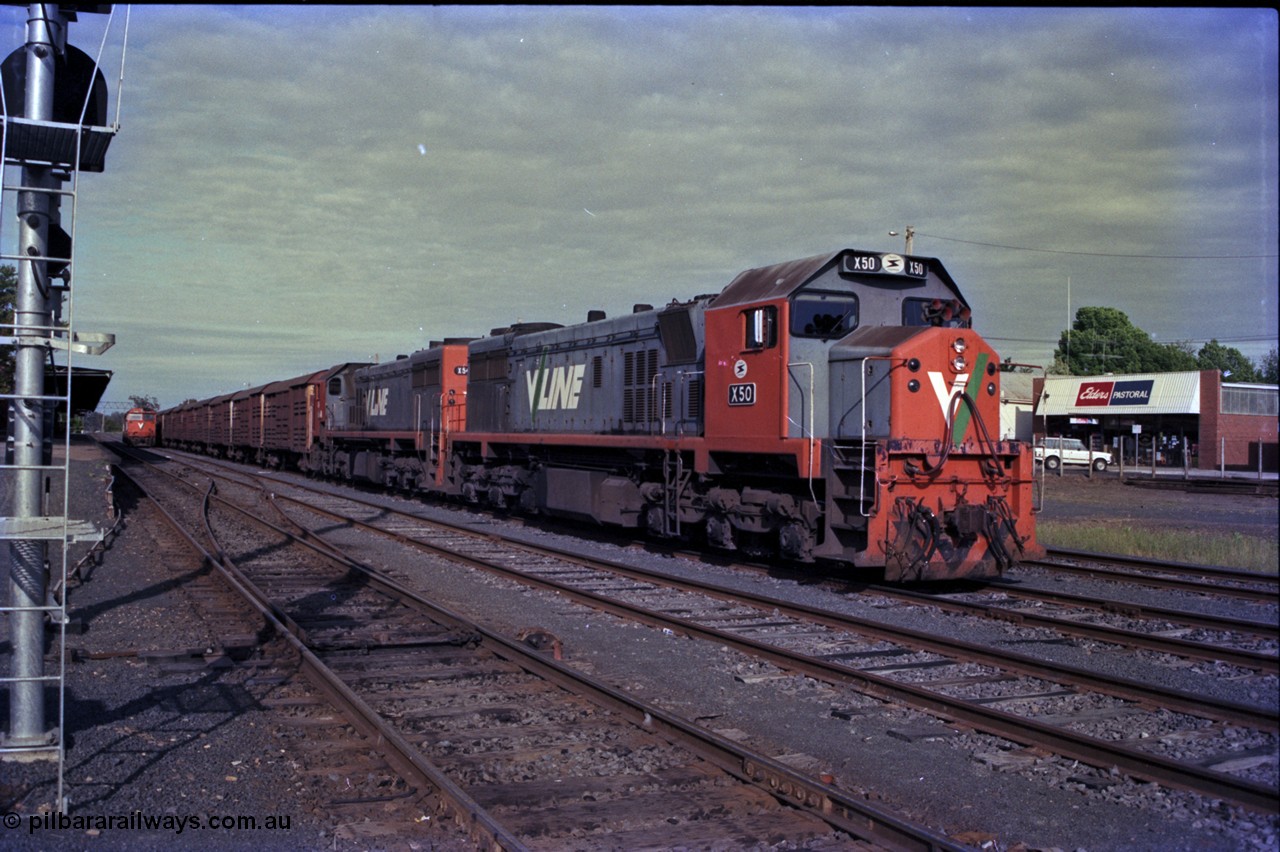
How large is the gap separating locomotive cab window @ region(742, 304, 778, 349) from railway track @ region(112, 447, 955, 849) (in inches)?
193

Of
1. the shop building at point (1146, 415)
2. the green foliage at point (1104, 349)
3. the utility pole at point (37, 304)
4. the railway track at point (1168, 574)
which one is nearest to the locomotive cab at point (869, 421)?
the railway track at point (1168, 574)

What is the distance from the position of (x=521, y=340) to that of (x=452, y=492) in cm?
458

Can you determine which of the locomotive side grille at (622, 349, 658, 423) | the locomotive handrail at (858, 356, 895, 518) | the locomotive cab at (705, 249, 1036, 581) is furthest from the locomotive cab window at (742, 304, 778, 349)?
the locomotive side grille at (622, 349, 658, 423)

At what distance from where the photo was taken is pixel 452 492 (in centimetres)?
2219

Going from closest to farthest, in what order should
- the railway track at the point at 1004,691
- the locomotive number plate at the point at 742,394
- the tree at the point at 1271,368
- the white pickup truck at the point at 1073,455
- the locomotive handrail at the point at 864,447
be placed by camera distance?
the tree at the point at 1271,368 < the railway track at the point at 1004,691 < the locomotive handrail at the point at 864,447 < the locomotive number plate at the point at 742,394 < the white pickup truck at the point at 1073,455

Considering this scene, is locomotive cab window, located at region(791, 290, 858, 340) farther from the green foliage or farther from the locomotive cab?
the green foliage

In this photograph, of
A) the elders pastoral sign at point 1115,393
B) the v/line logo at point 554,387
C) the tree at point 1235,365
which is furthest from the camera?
the elders pastoral sign at point 1115,393

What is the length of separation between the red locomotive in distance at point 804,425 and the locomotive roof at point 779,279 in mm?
28

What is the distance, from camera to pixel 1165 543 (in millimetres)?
15617

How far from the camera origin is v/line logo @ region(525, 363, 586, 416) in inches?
669

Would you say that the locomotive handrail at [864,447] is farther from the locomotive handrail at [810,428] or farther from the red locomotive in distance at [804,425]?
the locomotive handrail at [810,428]

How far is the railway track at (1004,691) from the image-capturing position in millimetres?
5352

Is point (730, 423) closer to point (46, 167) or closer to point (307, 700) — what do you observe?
point (307, 700)

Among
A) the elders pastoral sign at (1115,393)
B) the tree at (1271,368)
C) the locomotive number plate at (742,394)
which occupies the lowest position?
the tree at (1271,368)
